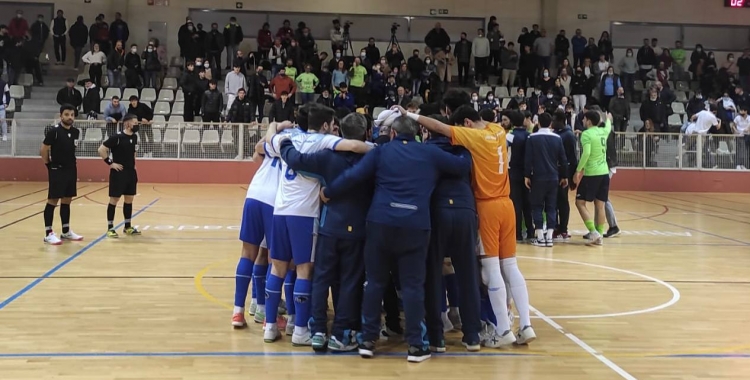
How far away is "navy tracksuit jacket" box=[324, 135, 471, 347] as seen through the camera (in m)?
5.71

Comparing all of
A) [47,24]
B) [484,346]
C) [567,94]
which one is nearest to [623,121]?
[567,94]

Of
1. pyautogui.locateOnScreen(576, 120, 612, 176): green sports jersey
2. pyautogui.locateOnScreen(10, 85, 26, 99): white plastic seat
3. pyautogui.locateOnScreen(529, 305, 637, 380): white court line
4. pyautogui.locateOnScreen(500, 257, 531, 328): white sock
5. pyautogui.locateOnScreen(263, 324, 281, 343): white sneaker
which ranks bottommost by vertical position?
pyautogui.locateOnScreen(529, 305, 637, 380): white court line

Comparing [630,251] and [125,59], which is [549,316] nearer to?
[630,251]

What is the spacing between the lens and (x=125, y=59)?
86.8 feet

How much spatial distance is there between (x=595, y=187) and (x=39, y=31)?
78.0 feet

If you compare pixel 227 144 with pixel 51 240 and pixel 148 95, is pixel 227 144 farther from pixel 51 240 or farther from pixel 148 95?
pixel 51 240

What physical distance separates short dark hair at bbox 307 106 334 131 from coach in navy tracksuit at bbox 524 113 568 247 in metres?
6.02

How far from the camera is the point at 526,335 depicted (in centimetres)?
620

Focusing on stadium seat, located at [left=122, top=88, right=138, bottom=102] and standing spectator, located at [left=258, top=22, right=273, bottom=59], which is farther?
standing spectator, located at [left=258, top=22, right=273, bottom=59]

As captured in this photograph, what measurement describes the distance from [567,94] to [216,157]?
12.8 m

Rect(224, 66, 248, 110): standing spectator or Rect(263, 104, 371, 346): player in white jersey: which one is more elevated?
Rect(224, 66, 248, 110): standing spectator

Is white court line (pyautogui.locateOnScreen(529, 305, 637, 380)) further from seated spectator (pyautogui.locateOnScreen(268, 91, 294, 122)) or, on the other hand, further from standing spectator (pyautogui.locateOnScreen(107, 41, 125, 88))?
standing spectator (pyautogui.locateOnScreen(107, 41, 125, 88))

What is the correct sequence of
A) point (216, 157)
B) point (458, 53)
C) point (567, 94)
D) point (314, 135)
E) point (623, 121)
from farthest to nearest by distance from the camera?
point (458, 53) → point (567, 94) → point (623, 121) → point (216, 157) → point (314, 135)

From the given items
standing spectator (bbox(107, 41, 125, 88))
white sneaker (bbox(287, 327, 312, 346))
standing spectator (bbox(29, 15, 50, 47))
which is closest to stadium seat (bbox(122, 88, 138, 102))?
standing spectator (bbox(107, 41, 125, 88))
